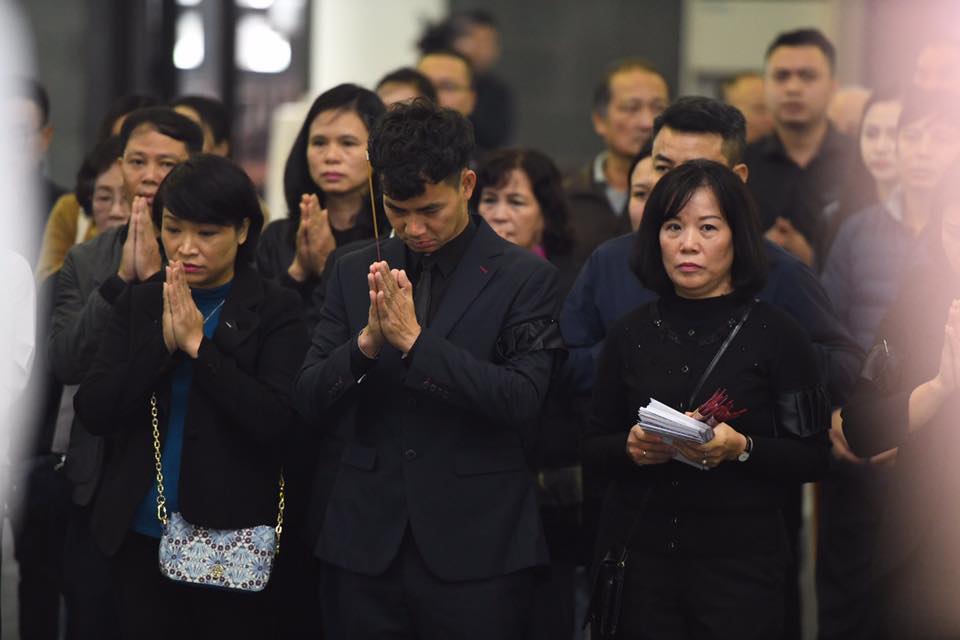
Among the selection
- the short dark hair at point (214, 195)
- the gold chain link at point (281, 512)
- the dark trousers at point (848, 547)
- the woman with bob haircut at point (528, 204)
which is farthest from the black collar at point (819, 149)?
the gold chain link at point (281, 512)

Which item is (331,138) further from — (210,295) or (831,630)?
(831,630)

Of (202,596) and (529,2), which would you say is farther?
(529,2)

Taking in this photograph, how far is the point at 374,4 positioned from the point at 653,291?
781cm

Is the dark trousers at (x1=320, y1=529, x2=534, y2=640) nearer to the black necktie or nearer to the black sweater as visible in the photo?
the black sweater

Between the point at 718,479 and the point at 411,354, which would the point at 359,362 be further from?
the point at 718,479

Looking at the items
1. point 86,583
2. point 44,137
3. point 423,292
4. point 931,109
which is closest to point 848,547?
point 931,109

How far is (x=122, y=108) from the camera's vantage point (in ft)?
20.9

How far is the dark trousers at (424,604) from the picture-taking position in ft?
13.6

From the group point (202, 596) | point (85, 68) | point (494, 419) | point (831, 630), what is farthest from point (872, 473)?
point (85, 68)

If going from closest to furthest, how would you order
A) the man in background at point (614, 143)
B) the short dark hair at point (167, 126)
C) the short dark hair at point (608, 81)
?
the short dark hair at point (167, 126)
the man in background at point (614, 143)
the short dark hair at point (608, 81)

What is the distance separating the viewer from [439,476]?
13.7ft

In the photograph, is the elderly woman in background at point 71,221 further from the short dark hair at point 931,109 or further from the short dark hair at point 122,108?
the short dark hair at point 931,109

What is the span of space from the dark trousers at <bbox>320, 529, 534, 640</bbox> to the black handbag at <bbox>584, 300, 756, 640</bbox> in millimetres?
181

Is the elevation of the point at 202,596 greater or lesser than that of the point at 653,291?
lesser
